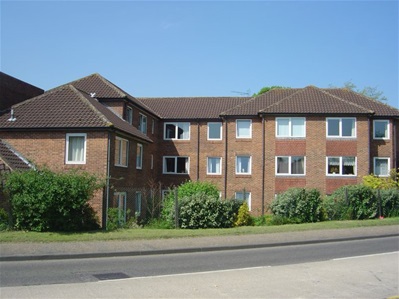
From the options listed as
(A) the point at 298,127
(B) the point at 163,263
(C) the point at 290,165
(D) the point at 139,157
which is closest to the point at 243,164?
(C) the point at 290,165

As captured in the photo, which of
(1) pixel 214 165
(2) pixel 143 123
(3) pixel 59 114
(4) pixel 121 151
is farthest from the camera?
(1) pixel 214 165

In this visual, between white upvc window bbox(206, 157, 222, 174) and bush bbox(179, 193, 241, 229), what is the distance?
48.1ft

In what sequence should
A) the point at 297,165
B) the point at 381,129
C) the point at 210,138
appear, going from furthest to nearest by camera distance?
the point at 210,138
the point at 381,129
the point at 297,165

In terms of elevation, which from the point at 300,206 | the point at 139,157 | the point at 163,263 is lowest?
the point at 163,263

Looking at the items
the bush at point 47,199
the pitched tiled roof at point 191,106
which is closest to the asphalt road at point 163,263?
the bush at point 47,199

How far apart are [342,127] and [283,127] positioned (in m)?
4.05

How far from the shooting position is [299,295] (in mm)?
7738

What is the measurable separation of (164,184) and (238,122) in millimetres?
7497

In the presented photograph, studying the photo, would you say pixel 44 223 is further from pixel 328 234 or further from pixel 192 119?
pixel 192 119

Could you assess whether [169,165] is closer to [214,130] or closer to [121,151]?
[214,130]

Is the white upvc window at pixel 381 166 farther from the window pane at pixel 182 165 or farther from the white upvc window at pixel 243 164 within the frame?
the window pane at pixel 182 165

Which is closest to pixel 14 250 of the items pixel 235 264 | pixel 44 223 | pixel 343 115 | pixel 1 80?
pixel 44 223

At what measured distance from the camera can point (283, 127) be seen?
3158cm

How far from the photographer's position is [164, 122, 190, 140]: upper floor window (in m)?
35.0
